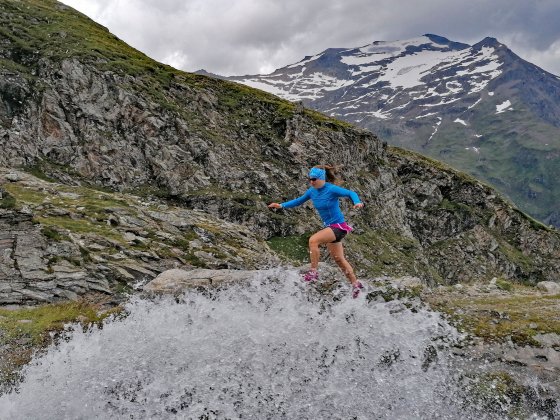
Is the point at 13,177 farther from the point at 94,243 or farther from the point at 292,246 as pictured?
the point at 292,246

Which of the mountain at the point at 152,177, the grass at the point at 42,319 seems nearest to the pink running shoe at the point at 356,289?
the grass at the point at 42,319

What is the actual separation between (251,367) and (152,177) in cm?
3803

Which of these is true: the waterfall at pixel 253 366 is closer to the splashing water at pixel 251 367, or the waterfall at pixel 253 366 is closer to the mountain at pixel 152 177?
the splashing water at pixel 251 367

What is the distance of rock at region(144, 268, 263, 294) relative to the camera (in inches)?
643

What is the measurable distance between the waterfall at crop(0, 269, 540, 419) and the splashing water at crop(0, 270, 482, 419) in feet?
0.09

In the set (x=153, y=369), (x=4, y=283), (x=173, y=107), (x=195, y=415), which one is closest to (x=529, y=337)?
(x=195, y=415)

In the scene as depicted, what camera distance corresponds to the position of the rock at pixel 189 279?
16.3 m

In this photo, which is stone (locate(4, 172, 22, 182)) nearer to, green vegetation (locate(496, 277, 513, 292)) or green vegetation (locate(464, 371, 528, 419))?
green vegetation (locate(496, 277, 513, 292))

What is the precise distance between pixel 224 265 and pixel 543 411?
1792 centimetres

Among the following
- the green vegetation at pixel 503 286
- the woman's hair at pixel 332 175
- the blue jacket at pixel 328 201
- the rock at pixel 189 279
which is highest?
the woman's hair at pixel 332 175

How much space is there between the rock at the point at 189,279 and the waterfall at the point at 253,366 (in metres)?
2.05

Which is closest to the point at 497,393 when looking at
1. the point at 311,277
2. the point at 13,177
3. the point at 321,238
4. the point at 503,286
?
the point at 321,238

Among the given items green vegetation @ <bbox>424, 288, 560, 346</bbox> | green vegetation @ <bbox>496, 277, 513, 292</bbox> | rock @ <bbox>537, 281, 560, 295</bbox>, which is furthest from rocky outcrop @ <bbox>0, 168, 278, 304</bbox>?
rock @ <bbox>537, 281, 560, 295</bbox>

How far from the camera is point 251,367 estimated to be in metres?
10.6
